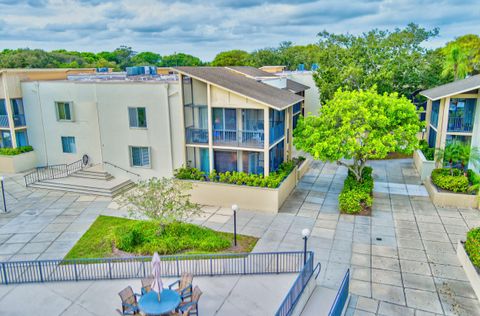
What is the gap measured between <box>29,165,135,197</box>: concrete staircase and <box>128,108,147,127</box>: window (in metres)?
3.77

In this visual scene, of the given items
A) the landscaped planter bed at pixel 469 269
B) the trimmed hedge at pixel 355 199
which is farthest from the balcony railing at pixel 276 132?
the landscaped planter bed at pixel 469 269

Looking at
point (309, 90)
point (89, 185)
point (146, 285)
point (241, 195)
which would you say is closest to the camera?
point (146, 285)

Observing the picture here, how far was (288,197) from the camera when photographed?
2225 cm

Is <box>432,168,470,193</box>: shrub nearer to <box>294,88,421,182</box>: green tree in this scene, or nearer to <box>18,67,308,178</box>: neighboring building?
<box>294,88,421,182</box>: green tree

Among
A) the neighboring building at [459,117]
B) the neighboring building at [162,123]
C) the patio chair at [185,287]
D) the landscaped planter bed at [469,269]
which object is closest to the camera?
the patio chair at [185,287]

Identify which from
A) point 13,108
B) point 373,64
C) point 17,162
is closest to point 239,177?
point 17,162

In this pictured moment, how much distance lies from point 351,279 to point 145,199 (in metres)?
9.06

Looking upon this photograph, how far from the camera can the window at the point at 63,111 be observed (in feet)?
86.7

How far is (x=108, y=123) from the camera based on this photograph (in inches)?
970

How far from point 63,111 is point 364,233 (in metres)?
21.6

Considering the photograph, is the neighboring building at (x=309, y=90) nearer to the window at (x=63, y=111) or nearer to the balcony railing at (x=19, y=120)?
the window at (x=63, y=111)

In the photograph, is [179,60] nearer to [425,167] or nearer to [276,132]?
[276,132]

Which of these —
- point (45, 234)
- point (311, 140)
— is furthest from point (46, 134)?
point (311, 140)

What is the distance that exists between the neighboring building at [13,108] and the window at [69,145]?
137 inches
